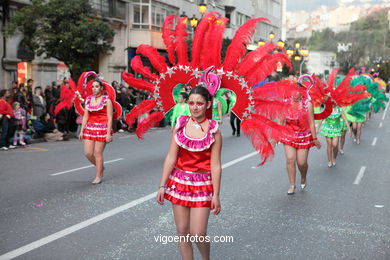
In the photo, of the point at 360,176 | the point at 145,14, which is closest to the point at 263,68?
the point at 360,176

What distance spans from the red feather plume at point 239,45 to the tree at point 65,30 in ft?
45.2

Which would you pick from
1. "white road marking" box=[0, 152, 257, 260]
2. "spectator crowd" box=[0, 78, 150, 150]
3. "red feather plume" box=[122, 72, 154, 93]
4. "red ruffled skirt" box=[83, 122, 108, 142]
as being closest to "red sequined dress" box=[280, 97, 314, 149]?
"white road marking" box=[0, 152, 257, 260]

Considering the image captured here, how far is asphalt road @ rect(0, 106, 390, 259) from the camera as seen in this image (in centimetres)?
556

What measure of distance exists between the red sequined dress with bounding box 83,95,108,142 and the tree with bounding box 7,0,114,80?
9.66 meters

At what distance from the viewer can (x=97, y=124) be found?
909 centimetres

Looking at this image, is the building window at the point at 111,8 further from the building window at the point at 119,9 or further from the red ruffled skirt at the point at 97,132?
the red ruffled skirt at the point at 97,132

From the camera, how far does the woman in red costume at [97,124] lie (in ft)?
29.8

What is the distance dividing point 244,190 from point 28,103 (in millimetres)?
9883

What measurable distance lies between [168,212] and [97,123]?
8.65 ft

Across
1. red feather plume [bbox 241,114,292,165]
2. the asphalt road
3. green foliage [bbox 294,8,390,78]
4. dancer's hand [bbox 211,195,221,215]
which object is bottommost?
the asphalt road

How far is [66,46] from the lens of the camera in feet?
61.4

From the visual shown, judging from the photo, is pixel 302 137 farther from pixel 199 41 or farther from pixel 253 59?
pixel 199 41

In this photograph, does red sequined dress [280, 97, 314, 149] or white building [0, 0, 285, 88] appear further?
white building [0, 0, 285, 88]

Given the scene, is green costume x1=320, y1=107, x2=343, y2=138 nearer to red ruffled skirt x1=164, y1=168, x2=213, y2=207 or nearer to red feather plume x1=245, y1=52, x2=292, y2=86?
red feather plume x1=245, y1=52, x2=292, y2=86
